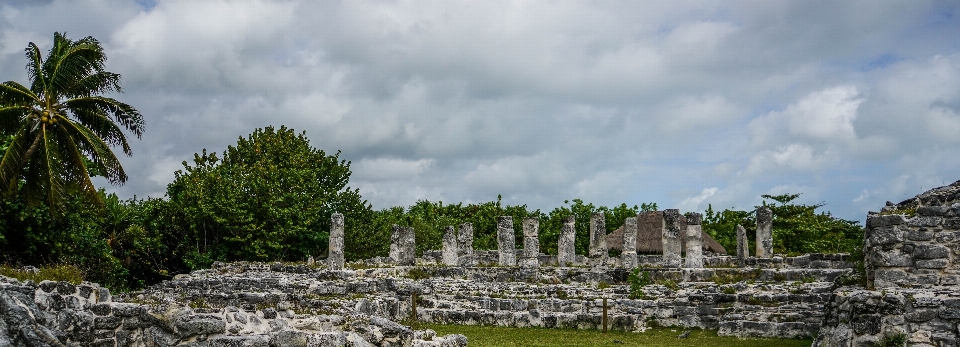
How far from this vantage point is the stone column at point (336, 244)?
20.9 meters

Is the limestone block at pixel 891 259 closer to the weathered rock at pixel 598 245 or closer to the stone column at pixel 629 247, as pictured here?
the stone column at pixel 629 247

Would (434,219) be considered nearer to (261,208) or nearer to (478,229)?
(478,229)

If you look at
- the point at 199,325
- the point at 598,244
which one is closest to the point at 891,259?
the point at 199,325

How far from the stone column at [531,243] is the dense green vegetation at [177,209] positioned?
5.87ft

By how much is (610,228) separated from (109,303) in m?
29.2

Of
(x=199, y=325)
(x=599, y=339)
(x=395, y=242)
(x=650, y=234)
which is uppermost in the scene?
(x=650, y=234)

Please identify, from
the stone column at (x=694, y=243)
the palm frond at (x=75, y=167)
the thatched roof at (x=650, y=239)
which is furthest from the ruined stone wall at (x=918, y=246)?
the thatched roof at (x=650, y=239)

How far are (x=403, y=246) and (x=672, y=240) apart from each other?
806cm

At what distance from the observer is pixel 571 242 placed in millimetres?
23344

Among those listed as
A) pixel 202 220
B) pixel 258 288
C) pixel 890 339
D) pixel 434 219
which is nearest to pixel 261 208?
pixel 202 220

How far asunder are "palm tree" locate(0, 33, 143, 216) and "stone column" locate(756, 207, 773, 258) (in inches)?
689

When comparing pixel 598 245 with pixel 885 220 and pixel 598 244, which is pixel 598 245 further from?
pixel 885 220

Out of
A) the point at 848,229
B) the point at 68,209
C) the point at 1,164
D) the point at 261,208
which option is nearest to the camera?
the point at 1,164

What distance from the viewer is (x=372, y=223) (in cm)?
3048
